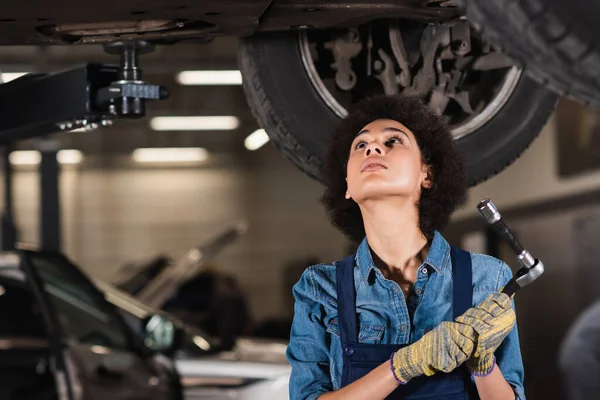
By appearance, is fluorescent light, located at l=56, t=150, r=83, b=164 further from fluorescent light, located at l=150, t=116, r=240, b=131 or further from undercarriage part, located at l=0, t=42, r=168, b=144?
undercarriage part, located at l=0, t=42, r=168, b=144

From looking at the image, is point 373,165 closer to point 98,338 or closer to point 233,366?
point 98,338

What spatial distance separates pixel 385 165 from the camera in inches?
65.6

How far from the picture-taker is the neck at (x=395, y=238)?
1.69 metres

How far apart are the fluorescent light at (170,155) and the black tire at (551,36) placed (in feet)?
45.2

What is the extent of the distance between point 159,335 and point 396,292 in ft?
8.19

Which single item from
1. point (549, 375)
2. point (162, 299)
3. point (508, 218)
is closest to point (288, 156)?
point (162, 299)

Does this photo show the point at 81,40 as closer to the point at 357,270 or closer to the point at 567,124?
the point at 357,270

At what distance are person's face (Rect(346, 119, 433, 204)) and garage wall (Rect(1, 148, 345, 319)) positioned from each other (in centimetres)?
1310

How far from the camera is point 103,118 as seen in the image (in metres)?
2.45

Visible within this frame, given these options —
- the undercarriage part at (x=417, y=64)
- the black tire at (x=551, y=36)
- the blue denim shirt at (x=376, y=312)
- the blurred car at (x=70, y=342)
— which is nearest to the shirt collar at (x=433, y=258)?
the blue denim shirt at (x=376, y=312)

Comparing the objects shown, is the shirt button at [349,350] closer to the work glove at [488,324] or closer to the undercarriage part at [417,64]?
the work glove at [488,324]

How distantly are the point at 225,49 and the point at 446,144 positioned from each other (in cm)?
878

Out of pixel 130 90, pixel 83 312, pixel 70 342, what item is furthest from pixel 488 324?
pixel 83 312

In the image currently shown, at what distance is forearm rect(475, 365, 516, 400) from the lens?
5.15 feet
